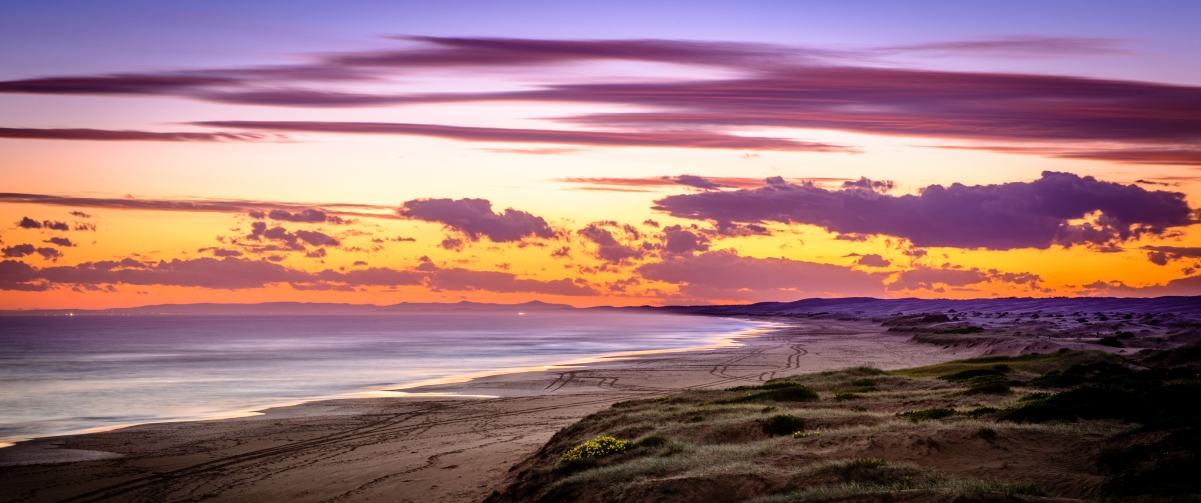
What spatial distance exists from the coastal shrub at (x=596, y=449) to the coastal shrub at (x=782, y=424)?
376 cm

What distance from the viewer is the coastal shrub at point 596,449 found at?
17266 millimetres

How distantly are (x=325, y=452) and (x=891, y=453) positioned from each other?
54.6 ft

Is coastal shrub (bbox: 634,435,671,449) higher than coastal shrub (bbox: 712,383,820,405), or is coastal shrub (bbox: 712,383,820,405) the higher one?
coastal shrub (bbox: 634,435,671,449)

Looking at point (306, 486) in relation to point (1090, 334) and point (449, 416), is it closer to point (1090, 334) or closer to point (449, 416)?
point (449, 416)

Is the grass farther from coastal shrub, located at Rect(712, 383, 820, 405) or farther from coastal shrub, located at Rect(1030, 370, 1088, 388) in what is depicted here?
coastal shrub, located at Rect(712, 383, 820, 405)

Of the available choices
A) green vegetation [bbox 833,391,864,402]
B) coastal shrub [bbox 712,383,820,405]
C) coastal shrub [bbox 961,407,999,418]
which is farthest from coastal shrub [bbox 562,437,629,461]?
green vegetation [bbox 833,391,864,402]

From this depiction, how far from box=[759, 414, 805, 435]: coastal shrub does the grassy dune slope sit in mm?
49

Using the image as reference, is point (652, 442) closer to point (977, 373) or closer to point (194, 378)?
point (977, 373)

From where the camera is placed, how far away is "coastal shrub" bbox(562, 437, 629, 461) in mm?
17266

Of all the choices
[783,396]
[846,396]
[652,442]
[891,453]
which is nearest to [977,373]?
[846,396]

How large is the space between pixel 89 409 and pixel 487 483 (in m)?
29.5

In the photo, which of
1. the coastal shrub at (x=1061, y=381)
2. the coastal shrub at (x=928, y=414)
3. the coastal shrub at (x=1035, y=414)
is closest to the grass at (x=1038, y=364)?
the coastal shrub at (x=1061, y=381)

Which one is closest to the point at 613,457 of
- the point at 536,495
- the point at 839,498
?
the point at 536,495

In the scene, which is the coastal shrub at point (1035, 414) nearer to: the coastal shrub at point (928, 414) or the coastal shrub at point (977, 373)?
the coastal shrub at point (928, 414)
